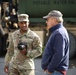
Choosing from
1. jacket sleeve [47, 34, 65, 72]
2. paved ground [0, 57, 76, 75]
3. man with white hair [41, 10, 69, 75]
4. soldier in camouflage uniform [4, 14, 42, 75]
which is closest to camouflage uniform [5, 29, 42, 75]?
soldier in camouflage uniform [4, 14, 42, 75]

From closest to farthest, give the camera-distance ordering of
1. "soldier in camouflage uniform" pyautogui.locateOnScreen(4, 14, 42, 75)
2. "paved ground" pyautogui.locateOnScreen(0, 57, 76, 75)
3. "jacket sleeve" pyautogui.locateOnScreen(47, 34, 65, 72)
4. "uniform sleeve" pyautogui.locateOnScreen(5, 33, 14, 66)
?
→ "jacket sleeve" pyautogui.locateOnScreen(47, 34, 65, 72) → "soldier in camouflage uniform" pyautogui.locateOnScreen(4, 14, 42, 75) → "uniform sleeve" pyautogui.locateOnScreen(5, 33, 14, 66) → "paved ground" pyautogui.locateOnScreen(0, 57, 76, 75)

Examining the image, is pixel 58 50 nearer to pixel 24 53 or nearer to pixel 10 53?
pixel 24 53

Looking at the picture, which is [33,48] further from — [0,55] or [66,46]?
[0,55]

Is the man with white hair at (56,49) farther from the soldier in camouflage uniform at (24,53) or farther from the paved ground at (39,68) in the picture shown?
the paved ground at (39,68)

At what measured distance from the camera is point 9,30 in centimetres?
1094

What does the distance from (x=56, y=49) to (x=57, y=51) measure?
0.03 meters

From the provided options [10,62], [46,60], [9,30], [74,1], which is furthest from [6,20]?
[46,60]

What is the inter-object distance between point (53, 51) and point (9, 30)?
244 inches

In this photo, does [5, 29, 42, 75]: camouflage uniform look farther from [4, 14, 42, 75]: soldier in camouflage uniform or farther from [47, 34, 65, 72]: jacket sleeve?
[47, 34, 65, 72]: jacket sleeve

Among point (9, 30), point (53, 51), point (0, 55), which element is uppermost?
point (53, 51)

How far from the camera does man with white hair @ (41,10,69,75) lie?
15.6 ft

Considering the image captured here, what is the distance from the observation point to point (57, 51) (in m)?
4.75

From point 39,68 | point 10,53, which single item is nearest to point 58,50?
point 10,53

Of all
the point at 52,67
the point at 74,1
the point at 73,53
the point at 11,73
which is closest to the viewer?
the point at 52,67
